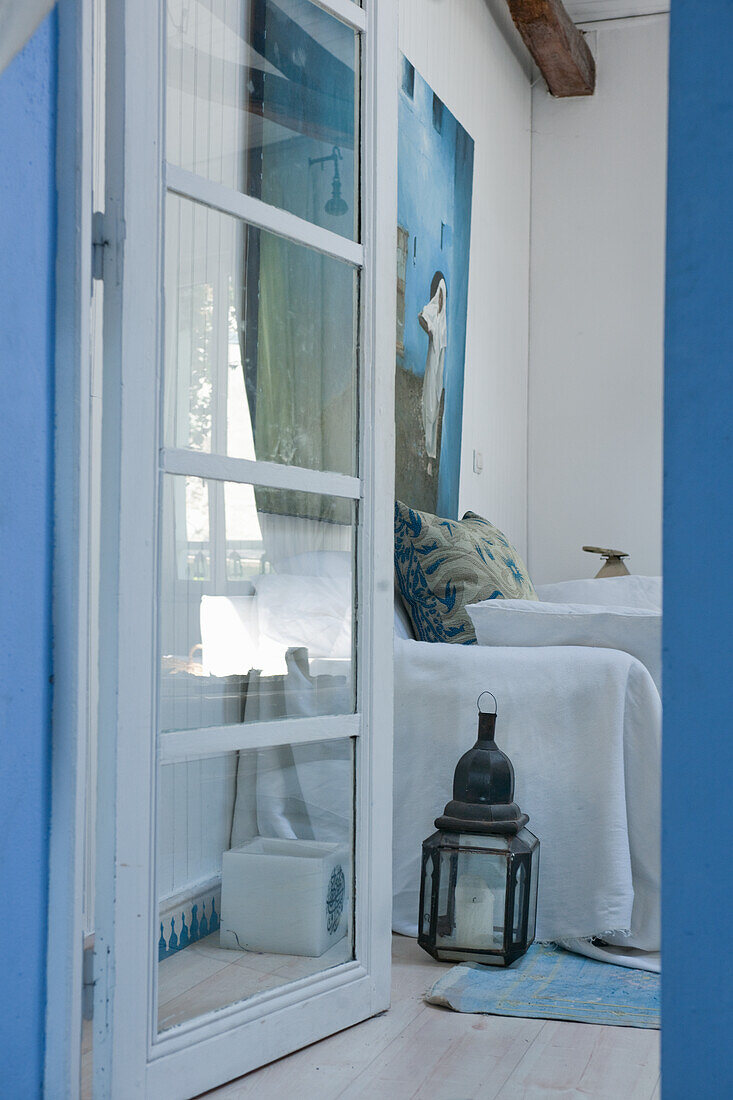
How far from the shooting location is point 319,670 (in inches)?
78.4

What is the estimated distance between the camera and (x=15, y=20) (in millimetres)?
1035

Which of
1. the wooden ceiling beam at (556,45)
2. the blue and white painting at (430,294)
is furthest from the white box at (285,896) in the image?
the wooden ceiling beam at (556,45)

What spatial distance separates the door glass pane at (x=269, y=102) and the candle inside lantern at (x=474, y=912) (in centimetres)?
130

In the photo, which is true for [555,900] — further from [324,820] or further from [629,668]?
[324,820]

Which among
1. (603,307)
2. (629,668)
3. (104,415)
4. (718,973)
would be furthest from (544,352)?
(718,973)

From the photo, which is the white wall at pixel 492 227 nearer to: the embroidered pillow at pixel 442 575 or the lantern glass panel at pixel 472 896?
the embroidered pillow at pixel 442 575

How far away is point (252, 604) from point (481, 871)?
78 cm

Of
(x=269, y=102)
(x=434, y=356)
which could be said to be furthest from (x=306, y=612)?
(x=434, y=356)

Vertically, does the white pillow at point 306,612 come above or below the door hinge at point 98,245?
below

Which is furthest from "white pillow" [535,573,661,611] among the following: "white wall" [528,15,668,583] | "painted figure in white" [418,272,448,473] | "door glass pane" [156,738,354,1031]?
"door glass pane" [156,738,354,1031]

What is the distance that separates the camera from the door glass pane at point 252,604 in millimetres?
1708

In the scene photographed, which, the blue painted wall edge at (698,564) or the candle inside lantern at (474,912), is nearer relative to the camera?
the blue painted wall edge at (698,564)

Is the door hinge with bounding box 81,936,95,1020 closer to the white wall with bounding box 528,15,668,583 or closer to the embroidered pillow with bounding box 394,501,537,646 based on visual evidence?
the embroidered pillow with bounding box 394,501,537,646

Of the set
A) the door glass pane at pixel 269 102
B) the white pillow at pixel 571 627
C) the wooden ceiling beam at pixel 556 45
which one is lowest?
the white pillow at pixel 571 627
